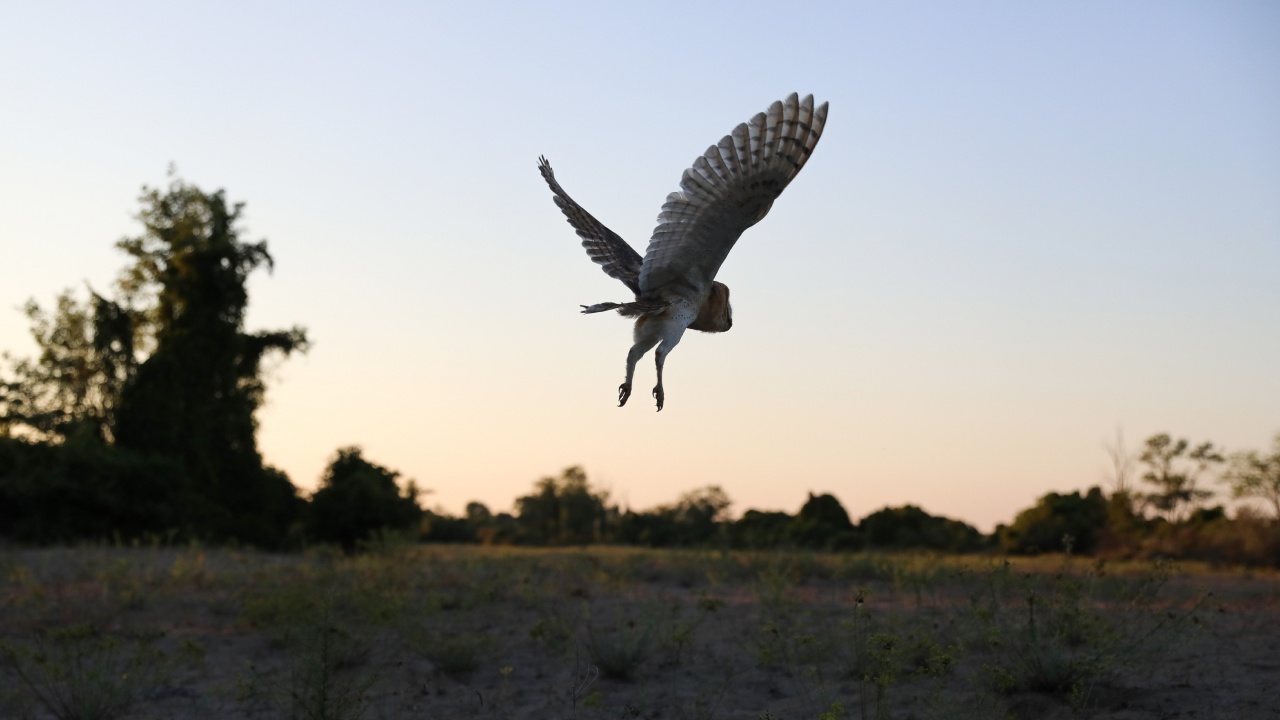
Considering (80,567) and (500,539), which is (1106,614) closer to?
(80,567)

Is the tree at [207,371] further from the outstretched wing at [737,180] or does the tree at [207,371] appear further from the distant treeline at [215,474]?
the outstretched wing at [737,180]

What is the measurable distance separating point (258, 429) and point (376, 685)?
22.2 meters

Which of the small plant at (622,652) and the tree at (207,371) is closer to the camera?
the small plant at (622,652)

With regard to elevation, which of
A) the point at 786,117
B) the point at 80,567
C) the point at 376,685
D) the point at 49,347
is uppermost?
the point at 49,347

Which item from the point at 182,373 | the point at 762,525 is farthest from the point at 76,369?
the point at 762,525

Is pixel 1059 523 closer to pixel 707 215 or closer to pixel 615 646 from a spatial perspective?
pixel 615 646

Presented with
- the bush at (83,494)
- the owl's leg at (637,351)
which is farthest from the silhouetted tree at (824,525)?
the owl's leg at (637,351)

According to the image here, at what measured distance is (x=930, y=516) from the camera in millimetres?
28047

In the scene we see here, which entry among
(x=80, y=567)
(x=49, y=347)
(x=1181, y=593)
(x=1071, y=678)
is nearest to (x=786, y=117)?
(x=1071, y=678)

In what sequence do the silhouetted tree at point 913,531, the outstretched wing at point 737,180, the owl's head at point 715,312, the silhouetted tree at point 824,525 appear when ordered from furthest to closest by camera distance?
the silhouetted tree at point 913,531 → the silhouetted tree at point 824,525 → the owl's head at point 715,312 → the outstretched wing at point 737,180

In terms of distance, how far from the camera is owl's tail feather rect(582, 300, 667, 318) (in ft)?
25.2

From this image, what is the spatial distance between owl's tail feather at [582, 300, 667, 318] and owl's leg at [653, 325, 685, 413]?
0.22m

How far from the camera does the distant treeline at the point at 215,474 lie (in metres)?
24.6

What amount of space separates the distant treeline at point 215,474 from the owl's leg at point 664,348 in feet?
48.7
